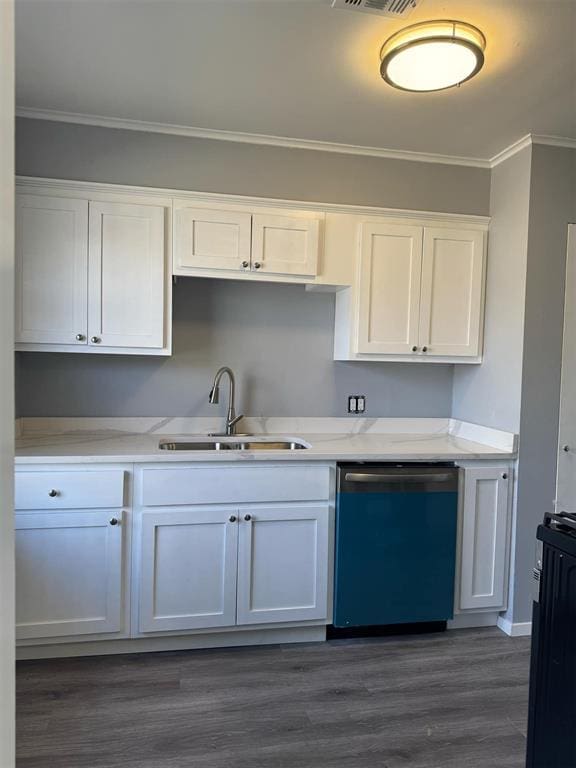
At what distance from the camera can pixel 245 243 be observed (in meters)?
2.65

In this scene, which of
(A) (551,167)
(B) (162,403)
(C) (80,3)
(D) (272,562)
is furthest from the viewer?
(B) (162,403)

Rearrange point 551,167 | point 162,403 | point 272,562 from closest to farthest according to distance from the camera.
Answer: point 272,562 → point 551,167 → point 162,403

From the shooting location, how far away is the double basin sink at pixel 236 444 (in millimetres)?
2799

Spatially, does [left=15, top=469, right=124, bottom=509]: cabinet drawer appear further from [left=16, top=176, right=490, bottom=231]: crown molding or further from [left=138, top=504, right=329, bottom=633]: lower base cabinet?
[left=16, top=176, right=490, bottom=231]: crown molding

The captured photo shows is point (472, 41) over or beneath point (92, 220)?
over

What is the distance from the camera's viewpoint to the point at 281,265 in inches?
106

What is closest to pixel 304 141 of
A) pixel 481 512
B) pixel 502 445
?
pixel 502 445

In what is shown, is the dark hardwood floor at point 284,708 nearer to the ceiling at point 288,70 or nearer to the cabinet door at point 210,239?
the cabinet door at point 210,239

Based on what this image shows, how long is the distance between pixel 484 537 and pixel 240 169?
2309 millimetres

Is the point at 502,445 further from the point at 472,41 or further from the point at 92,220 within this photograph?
the point at 92,220

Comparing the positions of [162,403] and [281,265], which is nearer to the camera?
[281,265]

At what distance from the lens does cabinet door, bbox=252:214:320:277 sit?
267cm

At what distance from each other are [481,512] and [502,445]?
1.21 feet

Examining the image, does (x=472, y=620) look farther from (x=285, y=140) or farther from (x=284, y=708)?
(x=285, y=140)
